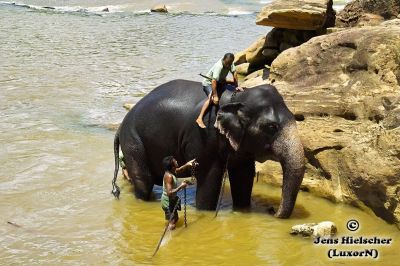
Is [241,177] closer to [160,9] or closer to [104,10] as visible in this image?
[160,9]

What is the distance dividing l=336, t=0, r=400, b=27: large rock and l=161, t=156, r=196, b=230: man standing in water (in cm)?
844

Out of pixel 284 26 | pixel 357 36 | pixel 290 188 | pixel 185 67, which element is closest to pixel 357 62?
pixel 357 36


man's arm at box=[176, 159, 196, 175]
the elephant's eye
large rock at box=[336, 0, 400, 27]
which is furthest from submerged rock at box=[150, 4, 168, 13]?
the elephant's eye

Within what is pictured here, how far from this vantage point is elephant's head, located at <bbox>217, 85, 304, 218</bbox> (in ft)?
23.1

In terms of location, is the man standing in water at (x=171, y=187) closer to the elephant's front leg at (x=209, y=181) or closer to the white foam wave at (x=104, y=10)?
the elephant's front leg at (x=209, y=181)

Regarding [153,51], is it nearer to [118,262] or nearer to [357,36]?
[357,36]

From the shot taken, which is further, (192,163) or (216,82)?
(216,82)

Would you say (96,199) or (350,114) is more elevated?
(350,114)

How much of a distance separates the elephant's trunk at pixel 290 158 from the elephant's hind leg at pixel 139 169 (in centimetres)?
201

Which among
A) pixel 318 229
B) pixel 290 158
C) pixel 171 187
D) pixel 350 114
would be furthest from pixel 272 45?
pixel 318 229

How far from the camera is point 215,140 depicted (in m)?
7.62

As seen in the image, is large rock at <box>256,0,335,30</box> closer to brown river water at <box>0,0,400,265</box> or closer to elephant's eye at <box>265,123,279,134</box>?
brown river water at <box>0,0,400,265</box>

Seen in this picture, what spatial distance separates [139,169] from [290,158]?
2.33 m

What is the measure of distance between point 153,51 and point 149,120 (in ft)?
52.2
